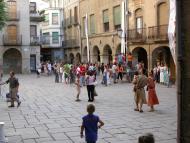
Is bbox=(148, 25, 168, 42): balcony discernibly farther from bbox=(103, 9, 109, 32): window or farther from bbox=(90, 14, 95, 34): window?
bbox=(90, 14, 95, 34): window

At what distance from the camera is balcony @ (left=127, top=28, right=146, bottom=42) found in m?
31.5

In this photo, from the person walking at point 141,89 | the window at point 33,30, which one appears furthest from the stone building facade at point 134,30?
the person walking at point 141,89

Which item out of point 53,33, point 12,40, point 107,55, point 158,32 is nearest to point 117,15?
point 107,55

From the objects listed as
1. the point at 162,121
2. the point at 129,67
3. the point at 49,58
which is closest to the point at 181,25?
the point at 162,121

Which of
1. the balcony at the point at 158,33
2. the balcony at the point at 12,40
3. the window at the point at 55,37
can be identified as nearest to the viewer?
the balcony at the point at 158,33

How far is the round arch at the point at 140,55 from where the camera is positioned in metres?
34.1

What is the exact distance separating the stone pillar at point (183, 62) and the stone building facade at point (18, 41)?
46657mm

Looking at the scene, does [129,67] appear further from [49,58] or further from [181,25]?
[49,58]

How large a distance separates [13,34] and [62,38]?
9.64m

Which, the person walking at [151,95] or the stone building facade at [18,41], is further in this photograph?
the stone building facade at [18,41]

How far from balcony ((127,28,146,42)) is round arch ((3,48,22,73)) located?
21190mm

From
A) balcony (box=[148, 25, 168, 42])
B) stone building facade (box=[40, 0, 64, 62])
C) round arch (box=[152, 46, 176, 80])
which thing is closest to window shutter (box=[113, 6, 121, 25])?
balcony (box=[148, 25, 168, 42])

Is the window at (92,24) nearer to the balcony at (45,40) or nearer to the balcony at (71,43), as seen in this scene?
the balcony at (71,43)

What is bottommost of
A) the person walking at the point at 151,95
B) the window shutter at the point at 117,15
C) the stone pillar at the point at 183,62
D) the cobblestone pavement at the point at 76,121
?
the cobblestone pavement at the point at 76,121
